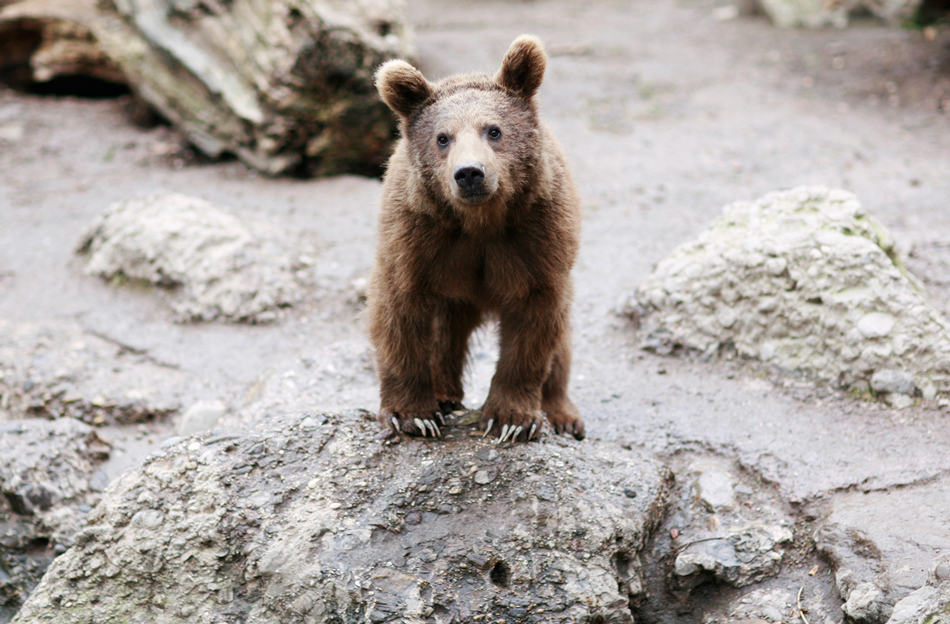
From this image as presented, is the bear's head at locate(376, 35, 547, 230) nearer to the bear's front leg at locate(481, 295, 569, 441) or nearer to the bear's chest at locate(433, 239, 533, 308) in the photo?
the bear's chest at locate(433, 239, 533, 308)

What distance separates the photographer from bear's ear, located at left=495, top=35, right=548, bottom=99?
3770 mm

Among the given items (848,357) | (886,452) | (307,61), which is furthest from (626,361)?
(307,61)

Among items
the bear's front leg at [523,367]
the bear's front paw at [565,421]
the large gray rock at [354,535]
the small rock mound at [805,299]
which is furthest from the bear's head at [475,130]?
the small rock mound at [805,299]

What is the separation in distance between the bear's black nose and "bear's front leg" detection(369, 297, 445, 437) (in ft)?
2.68

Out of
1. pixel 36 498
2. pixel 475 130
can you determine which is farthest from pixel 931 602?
pixel 36 498

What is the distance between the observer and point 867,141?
8.58 m

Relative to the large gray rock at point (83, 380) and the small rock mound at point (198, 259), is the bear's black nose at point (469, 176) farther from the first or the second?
the small rock mound at point (198, 259)

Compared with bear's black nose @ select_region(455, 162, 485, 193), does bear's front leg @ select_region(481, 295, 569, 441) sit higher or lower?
lower

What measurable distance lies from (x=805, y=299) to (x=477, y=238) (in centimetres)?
246

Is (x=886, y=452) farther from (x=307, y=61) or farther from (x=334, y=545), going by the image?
(x=307, y=61)

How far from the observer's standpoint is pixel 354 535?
3621 mm

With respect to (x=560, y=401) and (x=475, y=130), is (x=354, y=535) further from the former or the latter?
(x=475, y=130)

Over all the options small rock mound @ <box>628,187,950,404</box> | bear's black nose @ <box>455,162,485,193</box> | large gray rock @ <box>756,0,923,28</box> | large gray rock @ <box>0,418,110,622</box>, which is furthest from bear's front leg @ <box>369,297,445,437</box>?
large gray rock @ <box>756,0,923,28</box>

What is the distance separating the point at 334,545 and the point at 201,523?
65cm
